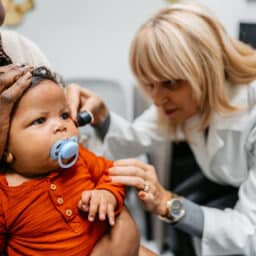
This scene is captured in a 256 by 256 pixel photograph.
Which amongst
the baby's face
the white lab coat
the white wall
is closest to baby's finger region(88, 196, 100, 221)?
the baby's face

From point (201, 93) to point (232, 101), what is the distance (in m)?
0.11

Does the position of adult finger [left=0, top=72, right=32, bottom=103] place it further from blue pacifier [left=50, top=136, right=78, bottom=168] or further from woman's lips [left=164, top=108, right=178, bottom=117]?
woman's lips [left=164, top=108, right=178, bottom=117]

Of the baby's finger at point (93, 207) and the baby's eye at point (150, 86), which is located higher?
the baby's eye at point (150, 86)

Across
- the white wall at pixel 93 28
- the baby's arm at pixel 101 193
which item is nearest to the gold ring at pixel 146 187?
the baby's arm at pixel 101 193

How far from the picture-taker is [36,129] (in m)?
0.73

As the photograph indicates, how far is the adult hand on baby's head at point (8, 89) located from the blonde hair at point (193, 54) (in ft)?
1.80

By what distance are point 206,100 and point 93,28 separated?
1.08 metres

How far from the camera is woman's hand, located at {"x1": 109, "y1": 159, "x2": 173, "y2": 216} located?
909 mm

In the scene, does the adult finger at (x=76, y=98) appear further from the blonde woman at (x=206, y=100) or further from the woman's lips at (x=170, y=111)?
the woman's lips at (x=170, y=111)

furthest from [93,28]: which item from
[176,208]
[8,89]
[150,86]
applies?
[8,89]

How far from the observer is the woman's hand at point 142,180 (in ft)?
2.98

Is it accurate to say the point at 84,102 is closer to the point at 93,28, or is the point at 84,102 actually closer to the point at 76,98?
the point at 76,98

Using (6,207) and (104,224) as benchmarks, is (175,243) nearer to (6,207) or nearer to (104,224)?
(104,224)

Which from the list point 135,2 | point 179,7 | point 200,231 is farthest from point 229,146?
point 135,2
